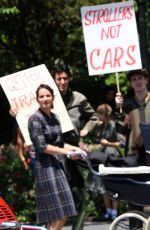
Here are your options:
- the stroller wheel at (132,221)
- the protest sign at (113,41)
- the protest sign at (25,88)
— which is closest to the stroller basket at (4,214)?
the stroller wheel at (132,221)

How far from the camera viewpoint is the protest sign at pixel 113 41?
9.01m

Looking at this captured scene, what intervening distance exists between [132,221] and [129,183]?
Result: 0.32m

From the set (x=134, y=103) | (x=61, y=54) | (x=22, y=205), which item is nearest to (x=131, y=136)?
(x=134, y=103)

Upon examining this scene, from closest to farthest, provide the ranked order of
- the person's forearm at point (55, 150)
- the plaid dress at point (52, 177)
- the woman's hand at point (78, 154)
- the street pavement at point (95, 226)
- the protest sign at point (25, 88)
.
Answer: the woman's hand at point (78, 154) < the person's forearm at point (55, 150) < the plaid dress at point (52, 177) < the protest sign at point (25, 88) < the street pavement at point (95, 226)

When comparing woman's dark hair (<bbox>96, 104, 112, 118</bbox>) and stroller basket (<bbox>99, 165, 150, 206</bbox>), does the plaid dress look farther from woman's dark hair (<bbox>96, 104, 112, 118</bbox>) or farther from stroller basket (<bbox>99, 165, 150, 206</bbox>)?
woman's dark hair (<bbox>96, 104, 112, 118</bbox>)

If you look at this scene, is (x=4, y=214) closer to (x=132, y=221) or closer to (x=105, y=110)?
(x=132, y=221)

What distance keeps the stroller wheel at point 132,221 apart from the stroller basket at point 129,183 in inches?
4.3

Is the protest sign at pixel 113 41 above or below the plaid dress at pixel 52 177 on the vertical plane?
above

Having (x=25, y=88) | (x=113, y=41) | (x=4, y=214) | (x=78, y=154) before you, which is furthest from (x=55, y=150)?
(x=4, y=214)

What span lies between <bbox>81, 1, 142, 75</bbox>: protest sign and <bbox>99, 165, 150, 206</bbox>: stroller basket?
1855 millimetres

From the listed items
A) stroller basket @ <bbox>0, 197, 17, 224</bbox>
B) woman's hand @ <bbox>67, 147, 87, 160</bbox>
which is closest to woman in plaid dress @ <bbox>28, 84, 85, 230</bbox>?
woman's hand @ <bbox>67, 147, 87, 160</bbox>

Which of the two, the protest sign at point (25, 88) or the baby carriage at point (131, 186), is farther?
the protest sign at point (25, 88)

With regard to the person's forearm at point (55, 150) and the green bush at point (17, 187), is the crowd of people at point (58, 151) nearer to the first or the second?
the person's forearm at point (55, 150)

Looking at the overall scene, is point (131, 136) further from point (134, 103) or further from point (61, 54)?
point (61, 54)
